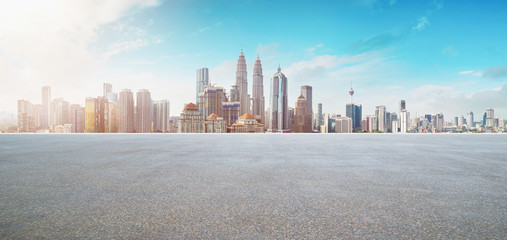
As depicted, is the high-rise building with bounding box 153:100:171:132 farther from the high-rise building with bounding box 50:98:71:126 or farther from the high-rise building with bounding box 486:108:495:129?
the high-rise building with bounding box 486:108:495:129

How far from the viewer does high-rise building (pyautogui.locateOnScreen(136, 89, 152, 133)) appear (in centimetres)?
13429

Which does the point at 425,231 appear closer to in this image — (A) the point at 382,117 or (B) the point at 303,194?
(B) the point at 303,194

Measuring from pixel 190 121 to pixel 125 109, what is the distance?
38.9 m

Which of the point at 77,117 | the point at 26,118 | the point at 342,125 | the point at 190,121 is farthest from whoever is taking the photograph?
the point at 342,125

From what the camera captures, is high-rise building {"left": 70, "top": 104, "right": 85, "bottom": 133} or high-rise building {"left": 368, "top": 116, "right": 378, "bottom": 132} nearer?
high-rise building {"left": 70, "top": 104, "right": 85, "bottom": 133}

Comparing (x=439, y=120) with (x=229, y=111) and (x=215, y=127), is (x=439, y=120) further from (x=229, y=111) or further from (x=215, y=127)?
(x=229, y=111)

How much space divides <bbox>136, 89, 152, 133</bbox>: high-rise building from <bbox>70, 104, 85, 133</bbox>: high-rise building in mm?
35522

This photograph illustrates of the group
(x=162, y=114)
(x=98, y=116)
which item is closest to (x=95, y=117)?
(x=98, y=116)

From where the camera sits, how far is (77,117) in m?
98.7

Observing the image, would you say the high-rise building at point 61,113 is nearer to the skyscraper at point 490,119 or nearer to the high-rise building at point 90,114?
the high-rise building at point 90,114

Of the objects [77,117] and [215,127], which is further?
[215,127]

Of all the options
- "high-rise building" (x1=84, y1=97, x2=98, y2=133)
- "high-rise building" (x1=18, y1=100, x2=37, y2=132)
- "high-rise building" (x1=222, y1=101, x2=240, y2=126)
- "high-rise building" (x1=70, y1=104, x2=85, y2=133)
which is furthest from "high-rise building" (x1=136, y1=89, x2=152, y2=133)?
"high-rise building" (x1=18, y1=100, x2=37, y2=132)

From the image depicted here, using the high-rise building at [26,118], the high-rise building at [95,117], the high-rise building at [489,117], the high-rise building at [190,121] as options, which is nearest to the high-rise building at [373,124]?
the high-rise building at [489,117]

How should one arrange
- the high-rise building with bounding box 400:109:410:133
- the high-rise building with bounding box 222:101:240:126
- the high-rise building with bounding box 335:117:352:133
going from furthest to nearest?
the high-rise building with bounding box 222:101:240:126 → the high-rise building with bounding box 335:117:352:133 → the high-rise building with bounding box 400:109:410:133
